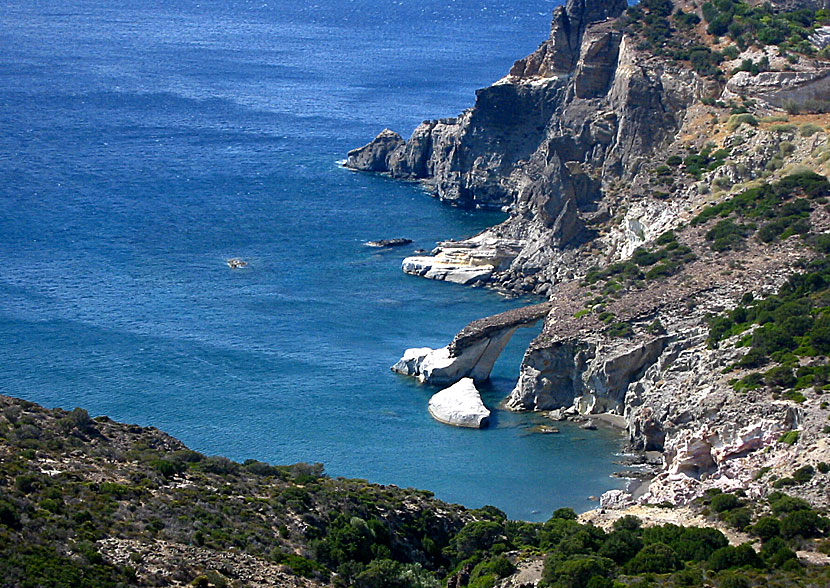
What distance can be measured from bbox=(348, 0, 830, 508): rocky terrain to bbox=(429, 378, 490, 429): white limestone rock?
3.12 metres

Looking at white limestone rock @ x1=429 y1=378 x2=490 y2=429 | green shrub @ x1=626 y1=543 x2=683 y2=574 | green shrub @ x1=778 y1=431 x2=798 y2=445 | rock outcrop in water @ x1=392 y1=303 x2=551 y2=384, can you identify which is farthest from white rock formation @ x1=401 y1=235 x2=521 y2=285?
green shrub @ x1=626 y1=543 x2=683 y2=574

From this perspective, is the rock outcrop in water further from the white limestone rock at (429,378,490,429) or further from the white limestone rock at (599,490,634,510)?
the white limestone rock at (599,490,634,510)

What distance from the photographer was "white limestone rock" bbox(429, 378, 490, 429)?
91.1 m

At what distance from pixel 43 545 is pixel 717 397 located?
4299 cm

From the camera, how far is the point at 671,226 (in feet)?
343

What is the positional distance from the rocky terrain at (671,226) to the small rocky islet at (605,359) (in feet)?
0.67

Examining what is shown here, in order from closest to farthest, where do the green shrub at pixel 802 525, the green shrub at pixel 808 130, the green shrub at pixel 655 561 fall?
the green shrub at pixel 655 561 → the green shrub at pixel 802 525 → the green shrub at pixel 808 130

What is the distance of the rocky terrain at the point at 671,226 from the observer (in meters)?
76.2

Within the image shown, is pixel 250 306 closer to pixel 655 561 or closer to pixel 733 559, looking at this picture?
pixel 655 561

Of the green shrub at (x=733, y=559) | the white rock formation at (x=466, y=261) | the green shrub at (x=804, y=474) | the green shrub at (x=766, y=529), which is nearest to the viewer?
the green shrub at (x=733, y=559)

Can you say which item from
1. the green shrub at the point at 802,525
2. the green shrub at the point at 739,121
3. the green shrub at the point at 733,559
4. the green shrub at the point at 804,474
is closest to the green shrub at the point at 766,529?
the green shrub at the point at 802,525

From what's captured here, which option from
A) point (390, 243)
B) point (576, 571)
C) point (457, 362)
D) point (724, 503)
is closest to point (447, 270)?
point (390, 243)

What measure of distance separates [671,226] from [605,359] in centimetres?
1840

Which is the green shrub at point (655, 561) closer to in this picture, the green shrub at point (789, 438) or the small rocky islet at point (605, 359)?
the small rocky islet at point (605, 359)
